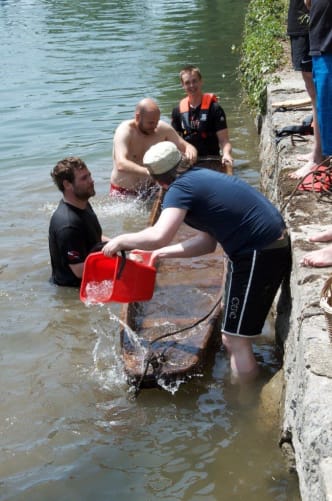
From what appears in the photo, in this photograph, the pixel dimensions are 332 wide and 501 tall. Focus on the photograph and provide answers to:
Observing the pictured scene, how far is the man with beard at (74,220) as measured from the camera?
21.5ft

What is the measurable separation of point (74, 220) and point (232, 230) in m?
2.08

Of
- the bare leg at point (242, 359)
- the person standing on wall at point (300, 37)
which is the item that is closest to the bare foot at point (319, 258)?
the bare leg at point (242, 359)

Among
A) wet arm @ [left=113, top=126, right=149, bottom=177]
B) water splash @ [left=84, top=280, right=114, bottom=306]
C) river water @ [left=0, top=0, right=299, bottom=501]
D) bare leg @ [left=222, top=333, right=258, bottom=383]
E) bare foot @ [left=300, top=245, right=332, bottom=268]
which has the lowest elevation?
river water @ [left=0, top=0, right=299, bottom=501]

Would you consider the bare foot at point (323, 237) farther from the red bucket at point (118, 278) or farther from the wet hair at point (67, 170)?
the wet hair at point (67, 170)

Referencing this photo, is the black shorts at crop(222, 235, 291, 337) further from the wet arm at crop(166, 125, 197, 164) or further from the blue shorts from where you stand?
the wet arm at crop(166, 125, 197, 164)

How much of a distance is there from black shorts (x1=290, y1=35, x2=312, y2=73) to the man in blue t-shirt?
6.79 feet

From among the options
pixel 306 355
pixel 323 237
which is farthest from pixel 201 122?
pixel 306 355

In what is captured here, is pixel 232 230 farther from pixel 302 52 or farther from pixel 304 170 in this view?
pixel 302 52

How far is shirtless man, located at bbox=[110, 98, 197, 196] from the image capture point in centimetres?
895

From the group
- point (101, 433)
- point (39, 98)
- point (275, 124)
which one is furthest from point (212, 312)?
point (39, 98)

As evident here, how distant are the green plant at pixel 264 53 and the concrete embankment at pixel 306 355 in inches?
190

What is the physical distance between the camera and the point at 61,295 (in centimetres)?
727

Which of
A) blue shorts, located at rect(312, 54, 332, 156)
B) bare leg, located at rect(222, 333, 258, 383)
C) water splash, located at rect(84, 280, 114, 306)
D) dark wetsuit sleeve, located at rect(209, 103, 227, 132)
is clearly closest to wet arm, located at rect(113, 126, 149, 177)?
dark wetsuit sleeve, located at rect(209, 103, 227, 132)

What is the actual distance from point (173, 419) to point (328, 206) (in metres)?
2.03
